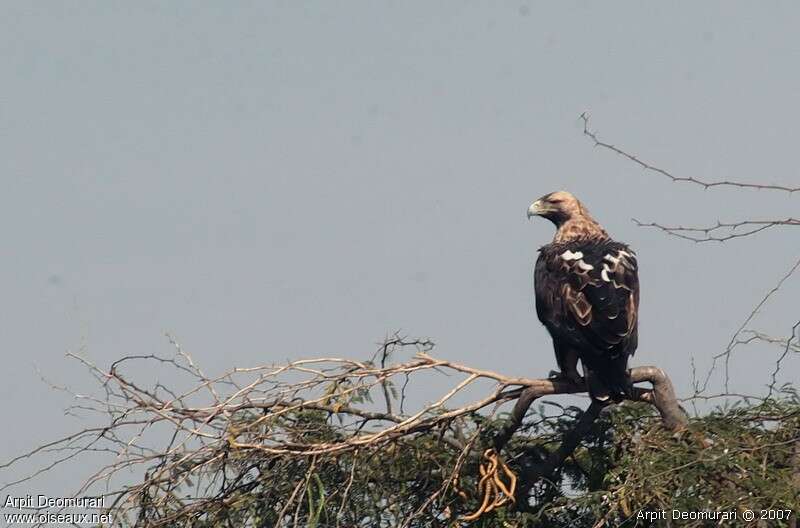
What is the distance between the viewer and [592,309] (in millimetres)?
7855

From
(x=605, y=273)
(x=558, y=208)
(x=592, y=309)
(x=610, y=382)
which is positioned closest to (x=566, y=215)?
(x=558, y=208)

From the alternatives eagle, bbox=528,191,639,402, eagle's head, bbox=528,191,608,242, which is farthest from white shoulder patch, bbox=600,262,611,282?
eagle's head, bbox=528,191,608,242

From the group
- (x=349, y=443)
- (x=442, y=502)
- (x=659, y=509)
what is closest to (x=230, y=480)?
(x=349, y=443)

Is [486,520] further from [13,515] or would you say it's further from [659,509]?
[13,515]

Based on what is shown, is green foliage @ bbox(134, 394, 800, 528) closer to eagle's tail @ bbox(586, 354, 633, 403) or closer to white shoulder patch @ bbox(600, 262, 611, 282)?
eagle's tail @ bbox(586, 354, 633, 403)

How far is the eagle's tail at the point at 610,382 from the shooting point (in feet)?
23.1

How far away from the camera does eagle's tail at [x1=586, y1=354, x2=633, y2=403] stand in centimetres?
705

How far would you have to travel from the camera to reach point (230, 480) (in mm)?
6367

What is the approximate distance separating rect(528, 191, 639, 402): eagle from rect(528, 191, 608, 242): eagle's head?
0.57m

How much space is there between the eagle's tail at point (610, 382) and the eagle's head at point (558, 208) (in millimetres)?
Answer: 2500

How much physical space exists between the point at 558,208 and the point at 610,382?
2.82 m

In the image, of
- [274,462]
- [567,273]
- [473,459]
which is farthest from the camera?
[567,273]

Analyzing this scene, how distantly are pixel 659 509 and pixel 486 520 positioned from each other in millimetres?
974

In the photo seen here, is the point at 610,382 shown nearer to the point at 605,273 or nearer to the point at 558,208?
the point at 605,273
